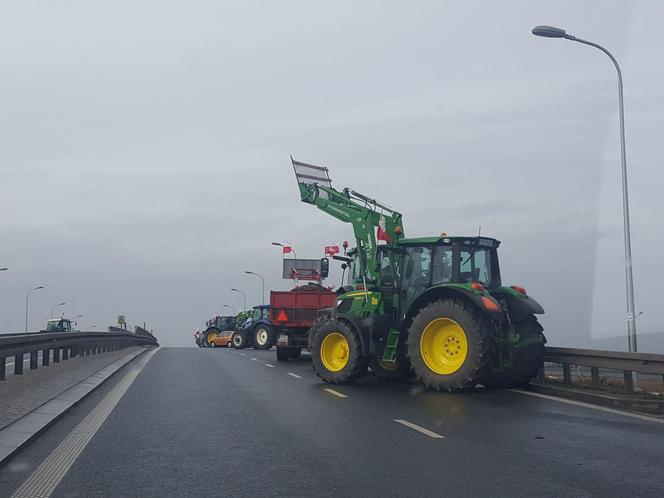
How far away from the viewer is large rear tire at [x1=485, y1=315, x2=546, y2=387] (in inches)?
522

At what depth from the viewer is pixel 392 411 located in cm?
1077

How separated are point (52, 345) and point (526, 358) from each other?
36.5ft

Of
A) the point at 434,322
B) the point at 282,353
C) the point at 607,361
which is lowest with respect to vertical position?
the point at 282,353

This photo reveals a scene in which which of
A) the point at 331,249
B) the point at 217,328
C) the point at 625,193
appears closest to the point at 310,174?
the point at 331,249

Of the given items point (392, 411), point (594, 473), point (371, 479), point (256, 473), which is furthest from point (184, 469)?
point (392, 411)

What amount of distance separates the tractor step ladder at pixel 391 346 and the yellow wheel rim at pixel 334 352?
991 mm

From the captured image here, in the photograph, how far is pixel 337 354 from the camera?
49.8ft

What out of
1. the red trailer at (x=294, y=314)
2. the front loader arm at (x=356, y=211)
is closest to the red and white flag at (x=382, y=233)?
the front loader arm at (x=356, y=211)

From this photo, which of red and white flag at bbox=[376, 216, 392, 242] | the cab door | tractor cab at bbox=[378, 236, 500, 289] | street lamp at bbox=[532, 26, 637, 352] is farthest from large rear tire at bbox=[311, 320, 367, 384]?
street lamp at bbox=[532, 26, 637, 352]

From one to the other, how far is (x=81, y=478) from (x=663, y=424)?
22.7ft

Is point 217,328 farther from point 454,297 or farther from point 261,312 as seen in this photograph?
point 454,297

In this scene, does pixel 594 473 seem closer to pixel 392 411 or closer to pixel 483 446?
pixel 483 446

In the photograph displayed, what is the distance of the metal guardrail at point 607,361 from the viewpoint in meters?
11.1

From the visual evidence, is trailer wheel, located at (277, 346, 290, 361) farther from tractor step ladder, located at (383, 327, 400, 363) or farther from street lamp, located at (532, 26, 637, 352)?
street lamp, located at (532, 26, 637, 352)
